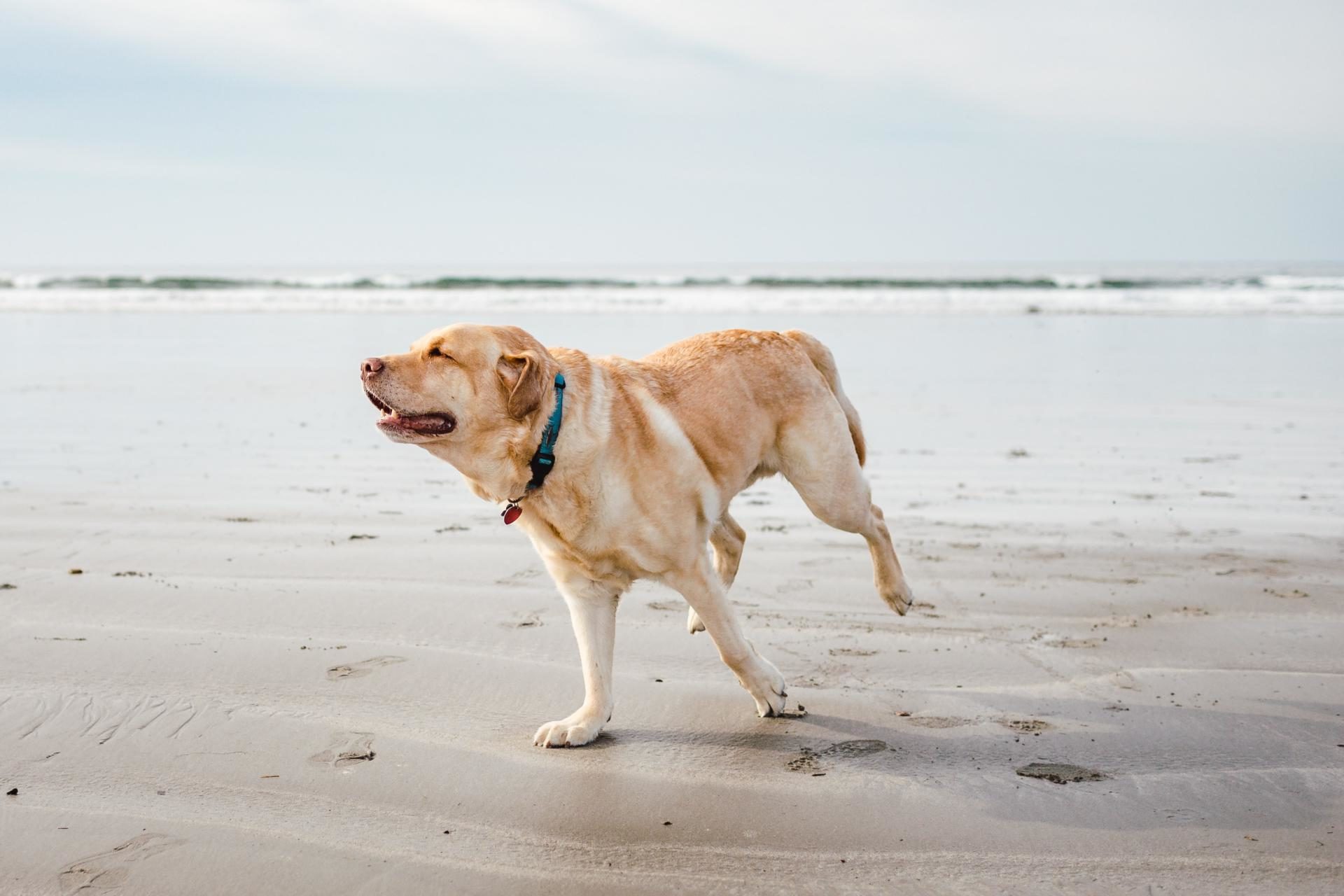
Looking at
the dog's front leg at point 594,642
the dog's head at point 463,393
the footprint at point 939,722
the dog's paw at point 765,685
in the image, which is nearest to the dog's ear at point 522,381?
the dog's head at point 463,393

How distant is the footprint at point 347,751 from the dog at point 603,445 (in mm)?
578

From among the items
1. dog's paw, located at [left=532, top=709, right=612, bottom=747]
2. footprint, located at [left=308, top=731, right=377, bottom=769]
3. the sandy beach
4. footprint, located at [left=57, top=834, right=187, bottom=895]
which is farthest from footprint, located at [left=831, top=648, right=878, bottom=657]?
footprint, located at [left=57, top=834, right=187, bottom=895]

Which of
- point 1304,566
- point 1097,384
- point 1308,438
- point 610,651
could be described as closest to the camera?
point 610,651

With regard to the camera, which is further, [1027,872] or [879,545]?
[879,545]

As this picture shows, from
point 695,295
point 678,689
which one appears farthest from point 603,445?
point 695,295

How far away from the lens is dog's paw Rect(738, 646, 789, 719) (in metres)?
3.99

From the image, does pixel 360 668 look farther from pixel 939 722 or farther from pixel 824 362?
pixel 824 362

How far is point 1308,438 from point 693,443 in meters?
7.56

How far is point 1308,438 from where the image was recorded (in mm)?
9406

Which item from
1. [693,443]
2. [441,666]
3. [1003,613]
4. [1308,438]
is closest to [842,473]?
[693,443]

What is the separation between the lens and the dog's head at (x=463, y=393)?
142 inches

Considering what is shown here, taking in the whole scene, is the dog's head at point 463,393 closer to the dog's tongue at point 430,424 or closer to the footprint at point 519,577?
the dog's tongue at point 430,424

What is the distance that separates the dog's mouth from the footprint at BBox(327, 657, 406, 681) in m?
1.19

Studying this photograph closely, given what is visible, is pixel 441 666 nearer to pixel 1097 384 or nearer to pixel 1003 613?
pixel 1003 613
